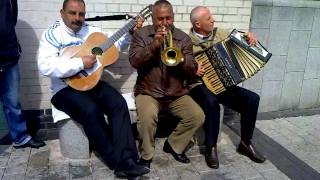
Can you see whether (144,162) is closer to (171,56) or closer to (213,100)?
(213,100)

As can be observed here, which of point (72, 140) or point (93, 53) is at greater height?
point (93, 53)

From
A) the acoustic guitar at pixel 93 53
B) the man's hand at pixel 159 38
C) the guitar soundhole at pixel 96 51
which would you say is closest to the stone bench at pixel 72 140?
the acoustic guitar at pixel 93 53

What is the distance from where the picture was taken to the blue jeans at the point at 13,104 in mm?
3938

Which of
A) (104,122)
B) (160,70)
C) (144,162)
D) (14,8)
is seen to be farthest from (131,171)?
(14,8)

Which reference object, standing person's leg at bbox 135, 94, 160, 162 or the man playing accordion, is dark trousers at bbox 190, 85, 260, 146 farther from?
standing person's leg at bbox 135, 94, 160, 162

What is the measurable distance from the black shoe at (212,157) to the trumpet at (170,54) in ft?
3.73

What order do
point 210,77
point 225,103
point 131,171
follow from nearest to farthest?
1. point 131,171
2. point 210,77
3. point 225,103

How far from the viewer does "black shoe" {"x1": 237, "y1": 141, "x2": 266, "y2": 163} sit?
13.5ft

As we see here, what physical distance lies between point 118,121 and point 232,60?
1430 mm

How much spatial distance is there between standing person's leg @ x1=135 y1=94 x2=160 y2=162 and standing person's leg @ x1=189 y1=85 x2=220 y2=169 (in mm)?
562

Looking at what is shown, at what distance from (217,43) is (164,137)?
1.43m

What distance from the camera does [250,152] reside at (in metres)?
4.18

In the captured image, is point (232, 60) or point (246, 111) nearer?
point (232, 60)

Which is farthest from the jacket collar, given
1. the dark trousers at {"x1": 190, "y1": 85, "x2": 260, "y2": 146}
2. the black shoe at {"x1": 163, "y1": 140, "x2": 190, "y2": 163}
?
the black shoe at {"x1": 163, "y1": 140, "x2": 190, "y2": 163}
